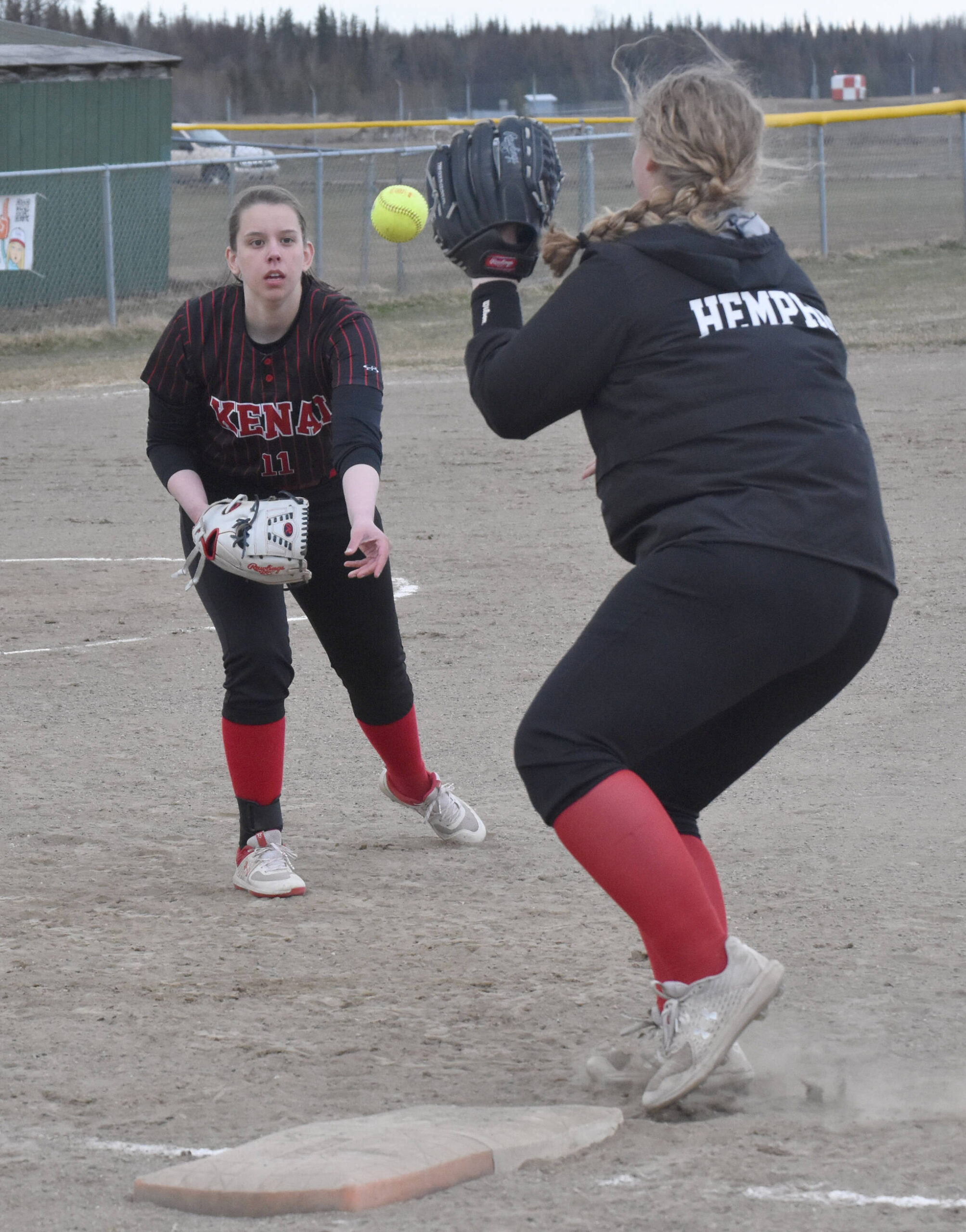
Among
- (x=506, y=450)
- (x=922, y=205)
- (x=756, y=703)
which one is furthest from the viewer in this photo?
(x=922, y=205)

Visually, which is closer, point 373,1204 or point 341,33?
point 373,1204

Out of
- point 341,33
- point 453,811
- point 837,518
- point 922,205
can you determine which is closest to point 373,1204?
point 837,518

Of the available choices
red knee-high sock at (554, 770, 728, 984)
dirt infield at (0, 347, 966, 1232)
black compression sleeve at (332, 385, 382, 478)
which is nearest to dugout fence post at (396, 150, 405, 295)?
dirt infield at (0, 347, 966, 1232)

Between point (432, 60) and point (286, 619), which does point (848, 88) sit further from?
point (286, 619)

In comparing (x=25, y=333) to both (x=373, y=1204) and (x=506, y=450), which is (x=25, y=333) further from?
(x=373, y=1204)

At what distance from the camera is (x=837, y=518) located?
2.73m

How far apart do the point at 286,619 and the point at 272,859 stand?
0.66 meters

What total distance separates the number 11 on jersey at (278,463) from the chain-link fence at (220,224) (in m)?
11.3

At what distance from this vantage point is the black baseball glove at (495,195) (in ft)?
9.91

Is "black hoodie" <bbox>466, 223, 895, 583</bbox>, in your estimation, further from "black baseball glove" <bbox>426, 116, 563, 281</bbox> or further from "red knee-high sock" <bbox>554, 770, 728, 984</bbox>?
"red knee-high sock" <bbox>554, 770, 728, 984</bbox>

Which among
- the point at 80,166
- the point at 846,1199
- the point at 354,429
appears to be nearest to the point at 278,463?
the point at 354,429

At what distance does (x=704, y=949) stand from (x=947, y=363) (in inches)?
509

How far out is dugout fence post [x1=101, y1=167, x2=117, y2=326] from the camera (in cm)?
1823

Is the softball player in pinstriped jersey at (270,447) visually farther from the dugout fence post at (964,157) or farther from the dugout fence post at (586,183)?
the dugout fence post at (964,157)
